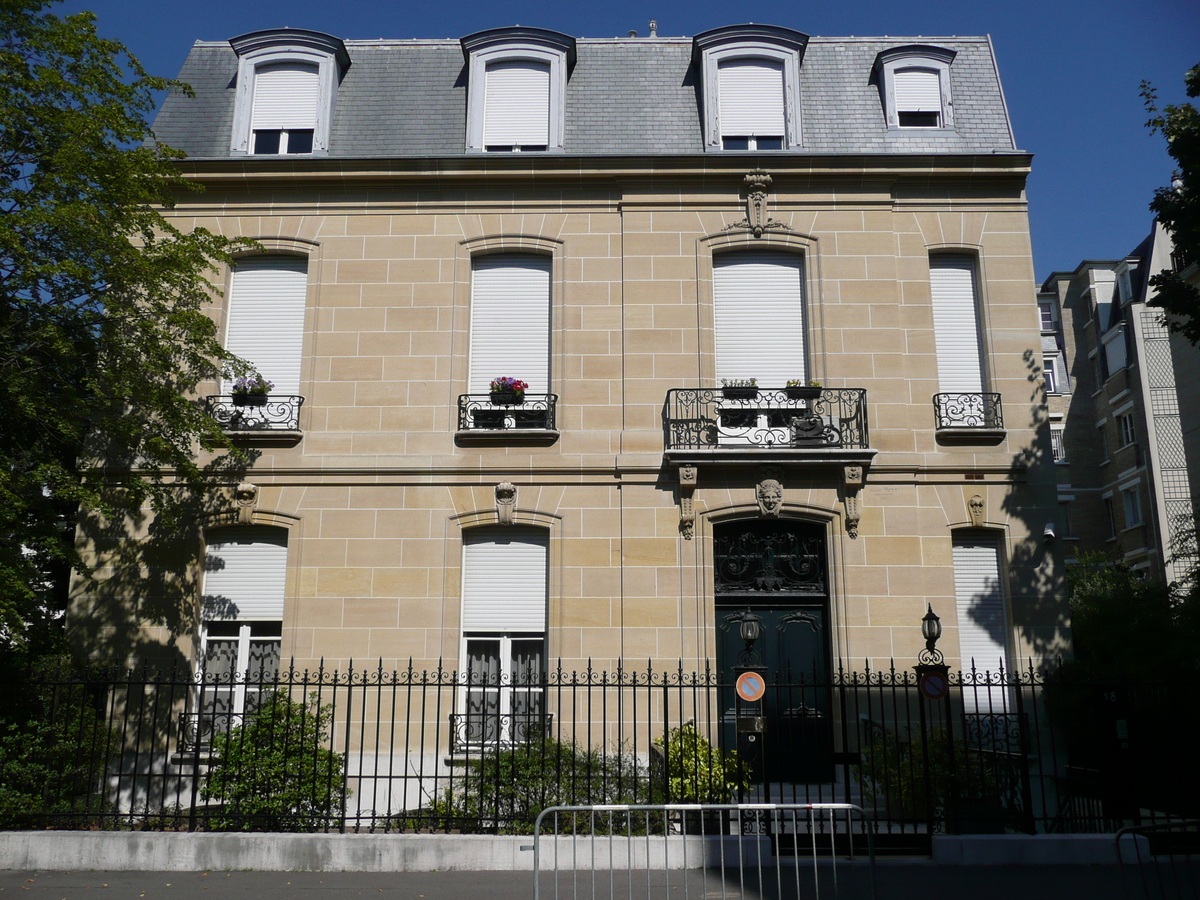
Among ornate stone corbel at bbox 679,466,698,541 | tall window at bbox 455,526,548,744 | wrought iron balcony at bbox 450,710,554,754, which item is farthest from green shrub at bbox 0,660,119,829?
ornate stone corbel at bbox 679,466,698,541

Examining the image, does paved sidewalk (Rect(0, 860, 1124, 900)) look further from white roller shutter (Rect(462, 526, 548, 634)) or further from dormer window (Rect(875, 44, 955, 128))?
dormer window (Rect(875, 44, 955, 128))

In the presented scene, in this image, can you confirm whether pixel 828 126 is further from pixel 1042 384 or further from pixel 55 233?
pixel 55 233

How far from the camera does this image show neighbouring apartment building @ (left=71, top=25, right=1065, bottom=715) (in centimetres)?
1382

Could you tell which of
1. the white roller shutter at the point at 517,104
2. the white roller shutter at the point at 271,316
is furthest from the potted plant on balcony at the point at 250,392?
the white roller shutter at the point at 517,104

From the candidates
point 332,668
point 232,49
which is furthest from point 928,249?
point 232,49

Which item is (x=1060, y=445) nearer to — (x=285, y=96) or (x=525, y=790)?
(x=285, y=96)

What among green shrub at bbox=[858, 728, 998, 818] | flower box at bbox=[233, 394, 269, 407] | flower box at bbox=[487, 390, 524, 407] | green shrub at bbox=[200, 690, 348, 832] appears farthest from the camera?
flower box at bbox=[233, 394, 269, 407]

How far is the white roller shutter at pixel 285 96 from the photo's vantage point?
1589 centimetres

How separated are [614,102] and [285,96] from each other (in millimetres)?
5570

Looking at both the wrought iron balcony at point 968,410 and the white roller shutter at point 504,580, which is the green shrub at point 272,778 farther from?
the wrought iron balcony at point 968,410

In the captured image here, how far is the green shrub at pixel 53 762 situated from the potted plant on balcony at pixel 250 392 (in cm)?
464

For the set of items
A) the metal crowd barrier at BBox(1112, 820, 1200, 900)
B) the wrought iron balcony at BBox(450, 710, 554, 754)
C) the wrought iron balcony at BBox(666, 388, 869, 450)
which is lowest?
the metal crowd barrier at BBox(1112, 820, 1200, 900)

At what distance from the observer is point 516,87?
15953 mm

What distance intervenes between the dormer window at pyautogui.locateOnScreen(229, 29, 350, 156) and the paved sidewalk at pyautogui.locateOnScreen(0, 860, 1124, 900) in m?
11.2
